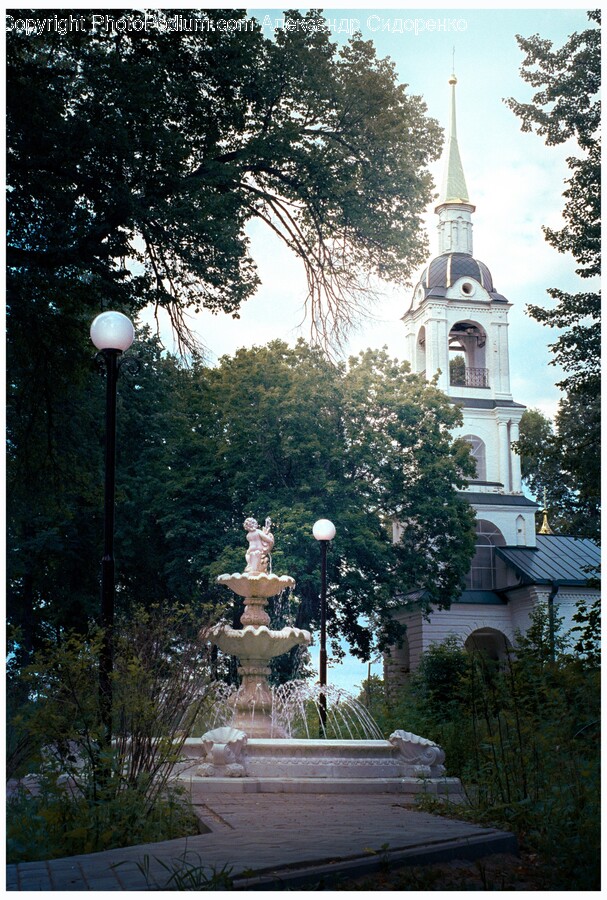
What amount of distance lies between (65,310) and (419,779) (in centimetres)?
657

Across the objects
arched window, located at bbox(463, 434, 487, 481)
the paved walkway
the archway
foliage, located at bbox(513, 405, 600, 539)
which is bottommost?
the archway

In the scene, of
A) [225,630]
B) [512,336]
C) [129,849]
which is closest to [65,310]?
[225,630]

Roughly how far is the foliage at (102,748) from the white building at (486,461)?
21956mm

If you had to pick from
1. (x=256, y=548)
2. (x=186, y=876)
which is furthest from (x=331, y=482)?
(x=186, y=876)

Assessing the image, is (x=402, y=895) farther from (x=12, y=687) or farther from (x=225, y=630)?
(x=12, y=687)

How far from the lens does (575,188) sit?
12.7 m

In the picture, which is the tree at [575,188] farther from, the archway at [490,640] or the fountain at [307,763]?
the archway at [490,640]

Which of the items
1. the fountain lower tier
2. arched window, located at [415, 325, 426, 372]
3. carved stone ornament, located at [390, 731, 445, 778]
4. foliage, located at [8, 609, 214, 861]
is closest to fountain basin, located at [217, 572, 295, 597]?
the fountain lower tier

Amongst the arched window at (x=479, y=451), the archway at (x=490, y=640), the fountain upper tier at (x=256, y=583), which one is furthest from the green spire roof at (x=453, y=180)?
the fountain upper tier at (x=256, y=583)

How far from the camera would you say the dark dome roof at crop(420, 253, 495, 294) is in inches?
1175

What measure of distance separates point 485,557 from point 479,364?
250 inches

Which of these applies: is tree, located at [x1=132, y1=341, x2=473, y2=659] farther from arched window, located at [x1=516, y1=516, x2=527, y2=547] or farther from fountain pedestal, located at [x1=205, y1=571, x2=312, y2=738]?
fountain pedestal, located at [x1=205, y1=571, x2=312, y2=738]

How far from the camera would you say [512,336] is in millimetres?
29234

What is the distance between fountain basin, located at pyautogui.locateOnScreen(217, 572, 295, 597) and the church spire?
16.9 m
